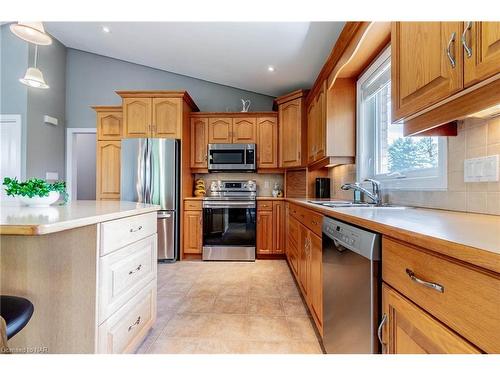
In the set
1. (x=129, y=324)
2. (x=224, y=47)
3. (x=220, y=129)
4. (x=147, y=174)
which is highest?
(x=224, y=47)

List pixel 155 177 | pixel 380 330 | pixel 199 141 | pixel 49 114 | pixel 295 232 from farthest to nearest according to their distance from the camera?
pixel 49 114
pixel 199 141
pixel 155 177
pixel 295 232
pixel 380 330

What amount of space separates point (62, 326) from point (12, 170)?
4.01 metres

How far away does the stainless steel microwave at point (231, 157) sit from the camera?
384 centimetres

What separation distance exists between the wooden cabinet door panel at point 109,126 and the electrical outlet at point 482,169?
161 inches

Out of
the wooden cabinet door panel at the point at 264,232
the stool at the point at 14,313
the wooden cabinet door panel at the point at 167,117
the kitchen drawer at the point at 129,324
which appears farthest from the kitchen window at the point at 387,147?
the wooden cabinet door panel at the point at 167,117

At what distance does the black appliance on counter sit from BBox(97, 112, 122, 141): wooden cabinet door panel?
9.99 ft

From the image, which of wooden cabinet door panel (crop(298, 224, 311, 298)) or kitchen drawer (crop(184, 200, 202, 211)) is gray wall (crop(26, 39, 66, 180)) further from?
wooden cabinet door panel (crop(298, 224, 311, 298))

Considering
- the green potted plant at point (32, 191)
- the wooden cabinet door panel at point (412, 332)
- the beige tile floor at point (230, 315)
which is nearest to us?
the wooden cabinet door panel at point (412, 332)

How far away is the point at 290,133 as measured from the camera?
3.70 m

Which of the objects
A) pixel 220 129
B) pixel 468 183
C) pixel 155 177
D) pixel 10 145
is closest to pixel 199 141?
pixel 220 129

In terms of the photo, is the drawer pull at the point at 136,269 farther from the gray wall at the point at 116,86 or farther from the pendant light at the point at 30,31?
the gray wall at the point at 116,86

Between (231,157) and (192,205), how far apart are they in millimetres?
938

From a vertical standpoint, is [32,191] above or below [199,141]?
below

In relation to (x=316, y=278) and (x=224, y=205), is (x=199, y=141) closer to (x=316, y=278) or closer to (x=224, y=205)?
(x=224, y=205)
